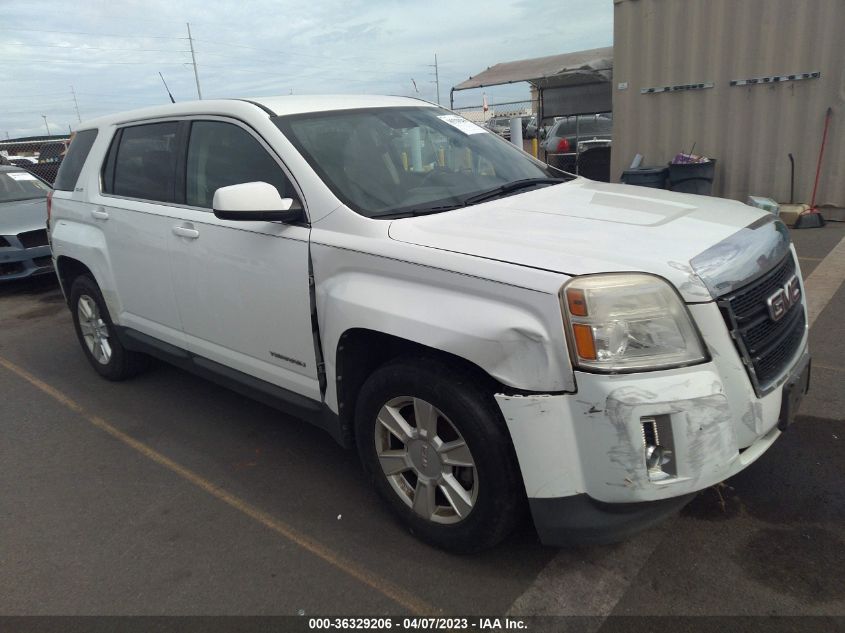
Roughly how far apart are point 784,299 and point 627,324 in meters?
0.86

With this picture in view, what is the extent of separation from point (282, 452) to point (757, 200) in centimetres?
688

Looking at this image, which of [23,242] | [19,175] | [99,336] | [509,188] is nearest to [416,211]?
[509,188]

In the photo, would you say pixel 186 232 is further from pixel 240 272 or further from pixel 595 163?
pixel 595 163

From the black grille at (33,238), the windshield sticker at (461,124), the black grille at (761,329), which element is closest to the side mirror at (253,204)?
the windshield sticker at (461,124)

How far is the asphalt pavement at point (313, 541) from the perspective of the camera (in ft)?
8.25

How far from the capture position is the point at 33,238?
27.3 ft

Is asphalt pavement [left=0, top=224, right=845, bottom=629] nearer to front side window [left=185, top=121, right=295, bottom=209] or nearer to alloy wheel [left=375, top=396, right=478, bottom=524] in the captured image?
alloy wheel [left=375, top=396, right=478, bottom=524]

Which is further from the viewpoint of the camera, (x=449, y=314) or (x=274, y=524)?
(x=274, y=524)

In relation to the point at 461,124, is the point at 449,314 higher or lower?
lower

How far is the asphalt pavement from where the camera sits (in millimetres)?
2516

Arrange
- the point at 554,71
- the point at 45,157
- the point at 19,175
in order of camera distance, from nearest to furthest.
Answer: the point at 19,175
the point at 554,71
the point at 45,157

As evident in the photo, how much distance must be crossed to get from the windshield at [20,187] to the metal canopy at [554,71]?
7.95m

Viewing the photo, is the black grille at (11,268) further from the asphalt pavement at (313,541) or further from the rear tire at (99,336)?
the asphalt pavement at (313,541)

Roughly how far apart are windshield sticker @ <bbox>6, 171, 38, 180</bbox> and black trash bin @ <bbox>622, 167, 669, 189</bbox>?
8783 mm
